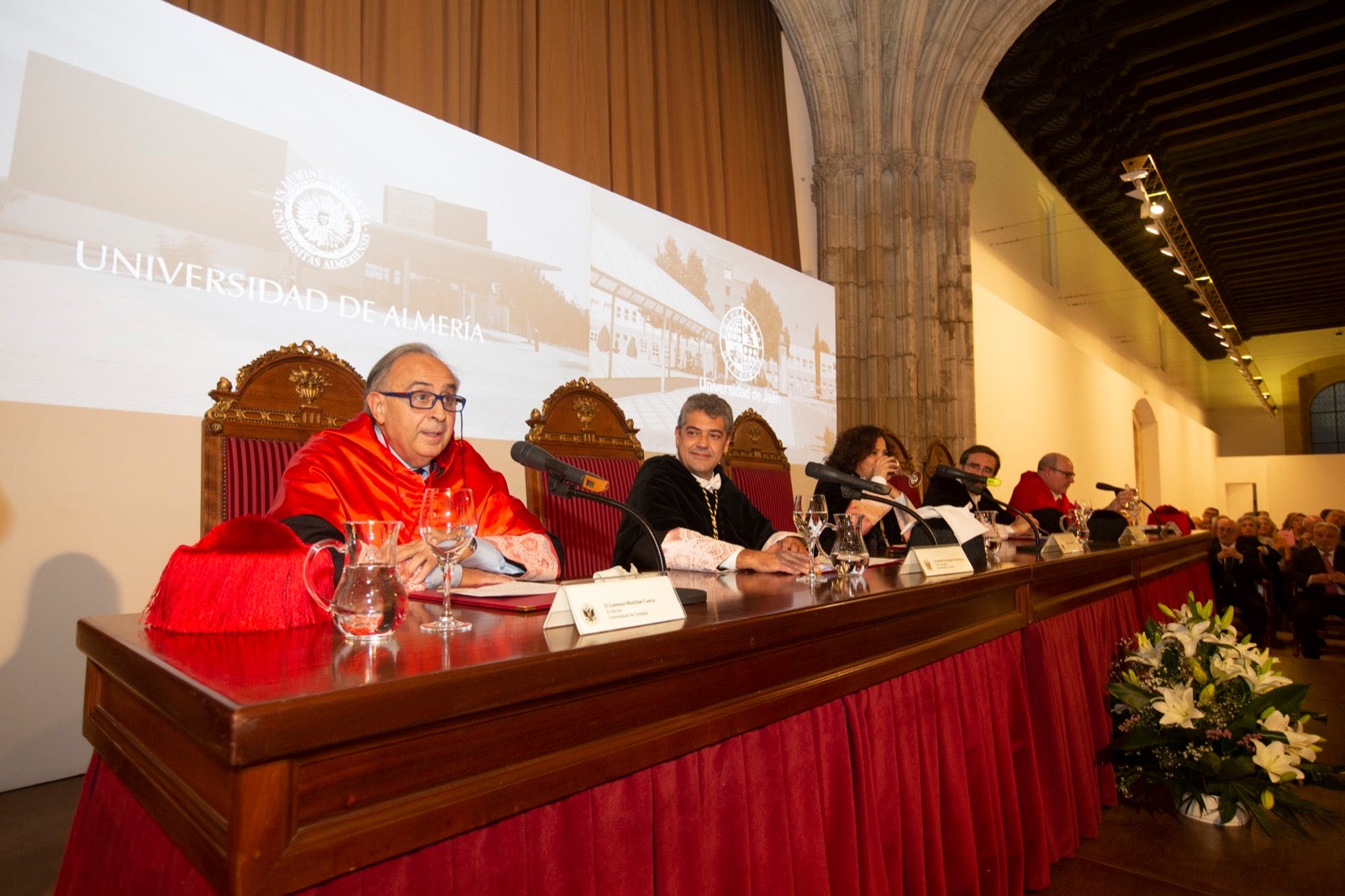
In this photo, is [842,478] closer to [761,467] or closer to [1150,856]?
[1150,856]

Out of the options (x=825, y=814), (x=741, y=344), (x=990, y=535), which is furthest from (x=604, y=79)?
(x=825, y=814)

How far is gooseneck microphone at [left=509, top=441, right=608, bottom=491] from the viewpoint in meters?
1.29

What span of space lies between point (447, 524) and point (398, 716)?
0.41 metres

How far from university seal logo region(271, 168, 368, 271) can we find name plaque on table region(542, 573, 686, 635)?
230cm

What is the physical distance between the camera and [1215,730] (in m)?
2.19

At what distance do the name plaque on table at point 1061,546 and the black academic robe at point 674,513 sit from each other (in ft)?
2.91

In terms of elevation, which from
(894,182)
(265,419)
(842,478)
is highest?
(894,182)

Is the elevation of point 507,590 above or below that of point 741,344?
below

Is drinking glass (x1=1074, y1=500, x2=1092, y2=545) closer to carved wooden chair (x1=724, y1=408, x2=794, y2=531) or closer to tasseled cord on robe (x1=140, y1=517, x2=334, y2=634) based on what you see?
carved wooden chair (x1=724, y1=408, x2=794, y2=531)

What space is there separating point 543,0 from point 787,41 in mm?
2759

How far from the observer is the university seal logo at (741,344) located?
4.95m

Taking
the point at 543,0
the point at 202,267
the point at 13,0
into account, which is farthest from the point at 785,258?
the point at 13,0

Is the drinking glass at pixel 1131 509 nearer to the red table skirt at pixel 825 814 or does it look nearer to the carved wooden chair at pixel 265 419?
the red table skirt at pixel 825 814

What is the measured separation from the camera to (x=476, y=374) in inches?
134
